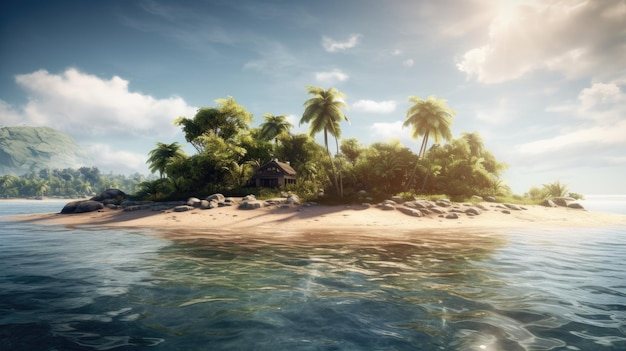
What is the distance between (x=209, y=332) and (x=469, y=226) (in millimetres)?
19980

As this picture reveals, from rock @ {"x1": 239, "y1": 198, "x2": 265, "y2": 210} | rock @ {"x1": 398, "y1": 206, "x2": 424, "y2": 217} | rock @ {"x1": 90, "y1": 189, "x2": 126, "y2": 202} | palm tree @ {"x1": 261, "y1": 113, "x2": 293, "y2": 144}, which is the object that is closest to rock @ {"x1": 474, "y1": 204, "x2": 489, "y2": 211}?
rock @ {"x1": 398, "y1": 206, "x2": 424, "y2": 217}

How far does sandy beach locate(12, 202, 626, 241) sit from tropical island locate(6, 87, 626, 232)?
8 centimetres

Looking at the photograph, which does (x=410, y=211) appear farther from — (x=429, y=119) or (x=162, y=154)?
(x=162, y=154)

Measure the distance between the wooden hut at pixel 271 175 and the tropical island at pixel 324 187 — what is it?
12cm

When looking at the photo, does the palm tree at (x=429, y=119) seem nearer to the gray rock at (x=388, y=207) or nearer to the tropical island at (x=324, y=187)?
the tropical island at (x=324, y=187)

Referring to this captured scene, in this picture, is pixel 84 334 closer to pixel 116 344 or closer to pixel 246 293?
pixel 116 344

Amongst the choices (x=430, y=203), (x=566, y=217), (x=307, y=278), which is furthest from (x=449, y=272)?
(x=566, y=217)

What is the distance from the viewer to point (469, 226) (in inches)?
810

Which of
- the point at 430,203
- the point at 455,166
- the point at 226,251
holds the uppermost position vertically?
the point at 455,166

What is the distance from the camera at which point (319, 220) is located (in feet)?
71.4

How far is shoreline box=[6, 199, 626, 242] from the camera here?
19.6 m

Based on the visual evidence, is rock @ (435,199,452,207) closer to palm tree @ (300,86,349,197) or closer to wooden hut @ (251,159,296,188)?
palm tree @ (300,86,349,197)

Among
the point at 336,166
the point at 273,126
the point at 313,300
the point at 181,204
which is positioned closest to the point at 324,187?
the point at 336,166

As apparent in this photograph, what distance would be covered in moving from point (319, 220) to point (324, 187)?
43.5ft
